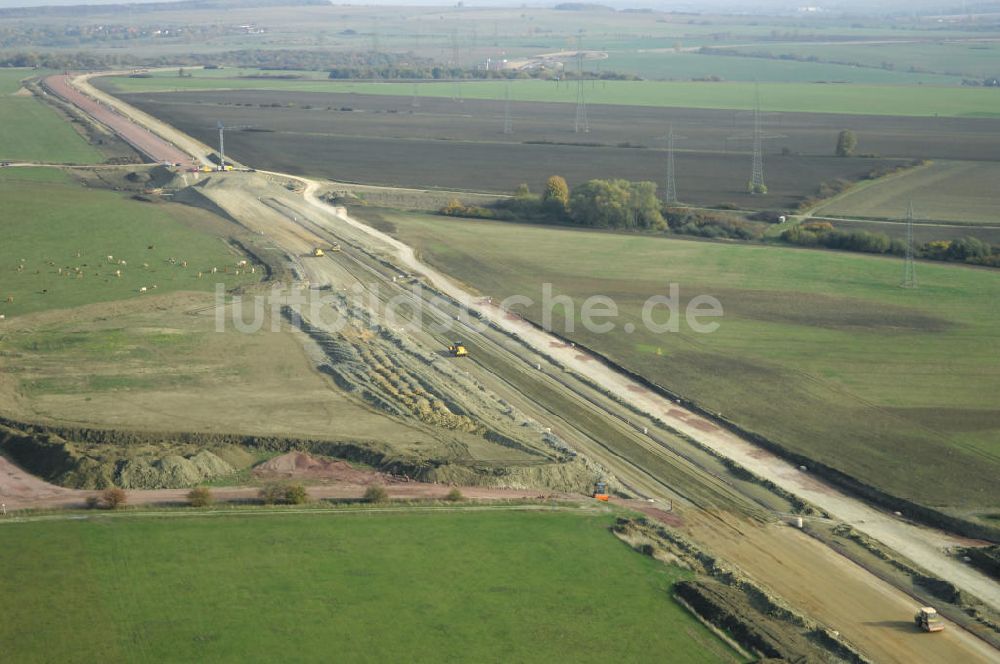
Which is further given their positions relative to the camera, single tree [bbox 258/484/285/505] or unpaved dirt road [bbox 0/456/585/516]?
single tree [bbox 258/484/285/505]

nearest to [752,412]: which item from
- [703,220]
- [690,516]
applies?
[690,516]

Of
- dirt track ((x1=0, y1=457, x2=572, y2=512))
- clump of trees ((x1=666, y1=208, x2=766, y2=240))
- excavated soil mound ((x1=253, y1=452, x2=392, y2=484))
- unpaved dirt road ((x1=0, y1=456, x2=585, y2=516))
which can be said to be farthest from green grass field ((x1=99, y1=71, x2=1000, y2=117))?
excavated soil mound ((x1=253, y1=452, x2=392, y2=484))

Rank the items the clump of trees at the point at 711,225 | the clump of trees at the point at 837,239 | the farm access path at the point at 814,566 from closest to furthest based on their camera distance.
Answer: the farm access path at the point at 814,566 < the clump of trees at the point at 837,239 < the clump of trees at the point at 711,225

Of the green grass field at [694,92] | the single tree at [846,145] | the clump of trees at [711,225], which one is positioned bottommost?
the clump of trees at [711,225]

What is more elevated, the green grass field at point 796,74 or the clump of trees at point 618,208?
the green grass field at point 796,74

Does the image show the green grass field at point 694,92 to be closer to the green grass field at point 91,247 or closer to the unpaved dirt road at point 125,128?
the unpaved dirt road at point 125,128

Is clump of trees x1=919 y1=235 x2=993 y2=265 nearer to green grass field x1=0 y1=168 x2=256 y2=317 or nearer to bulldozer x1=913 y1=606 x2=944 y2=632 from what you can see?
green grass field x1=0 y1=168 x2=256 y2=317

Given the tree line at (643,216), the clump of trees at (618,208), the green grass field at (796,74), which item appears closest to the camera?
the tree line at (643,216)

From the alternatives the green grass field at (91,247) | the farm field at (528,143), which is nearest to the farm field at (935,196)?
the farm field at (528,143)
